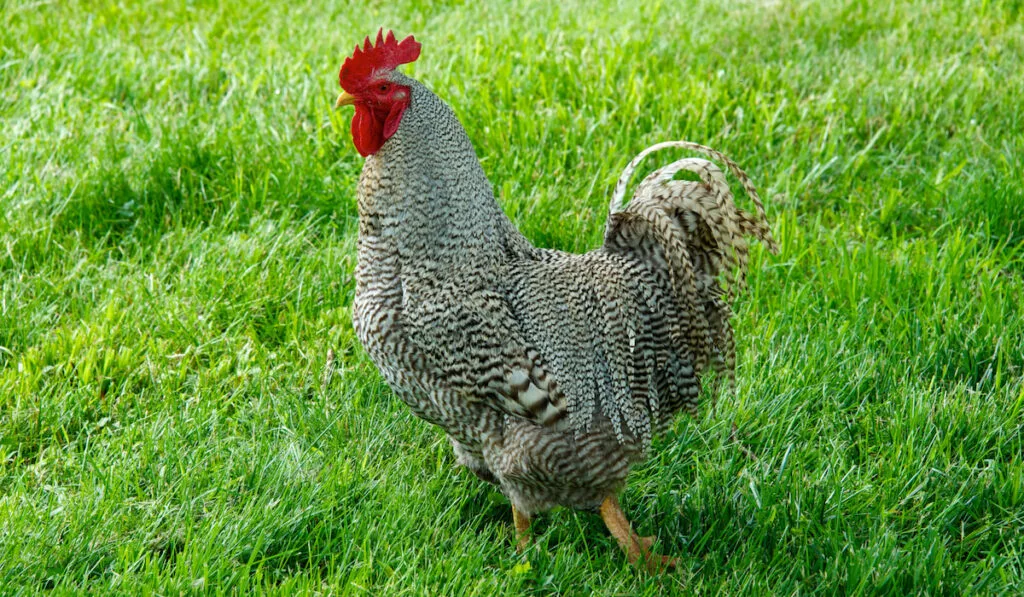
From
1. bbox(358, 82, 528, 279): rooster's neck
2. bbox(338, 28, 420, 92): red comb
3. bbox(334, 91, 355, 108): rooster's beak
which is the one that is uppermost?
bbox(338, 28, 420, 92): red comb

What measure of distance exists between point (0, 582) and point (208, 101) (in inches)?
141

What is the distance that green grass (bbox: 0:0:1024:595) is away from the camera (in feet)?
10.4

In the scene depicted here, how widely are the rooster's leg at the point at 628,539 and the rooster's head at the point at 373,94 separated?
1.37 metres

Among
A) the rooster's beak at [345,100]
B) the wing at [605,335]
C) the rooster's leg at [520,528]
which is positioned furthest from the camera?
the rooster's leg at [520,528]

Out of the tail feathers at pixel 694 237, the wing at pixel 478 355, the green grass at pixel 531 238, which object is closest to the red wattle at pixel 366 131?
the wing at pixel 478 355

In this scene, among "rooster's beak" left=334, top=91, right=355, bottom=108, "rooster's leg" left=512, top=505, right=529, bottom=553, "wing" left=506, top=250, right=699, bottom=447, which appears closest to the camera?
"rooster's beak" left=334, top=91, right=355, bottom=108

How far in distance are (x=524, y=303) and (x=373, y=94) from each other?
30.9 inches

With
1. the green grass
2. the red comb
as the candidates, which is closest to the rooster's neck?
the red comb

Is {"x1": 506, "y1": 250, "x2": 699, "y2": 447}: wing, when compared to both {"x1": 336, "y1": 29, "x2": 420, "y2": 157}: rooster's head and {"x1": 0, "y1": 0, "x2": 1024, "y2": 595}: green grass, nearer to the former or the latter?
{"x1": 0, "y1": 0, "x2": 1024, "y2": 595}: green grass

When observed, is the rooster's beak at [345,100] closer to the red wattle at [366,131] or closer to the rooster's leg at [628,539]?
the red wattle at [366,131]

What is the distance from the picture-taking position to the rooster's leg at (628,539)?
126 inches

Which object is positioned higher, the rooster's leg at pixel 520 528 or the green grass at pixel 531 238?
the green grass at pixel 531 238

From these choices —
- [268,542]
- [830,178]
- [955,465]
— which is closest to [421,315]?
[268,542]

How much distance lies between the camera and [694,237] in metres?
3.29
